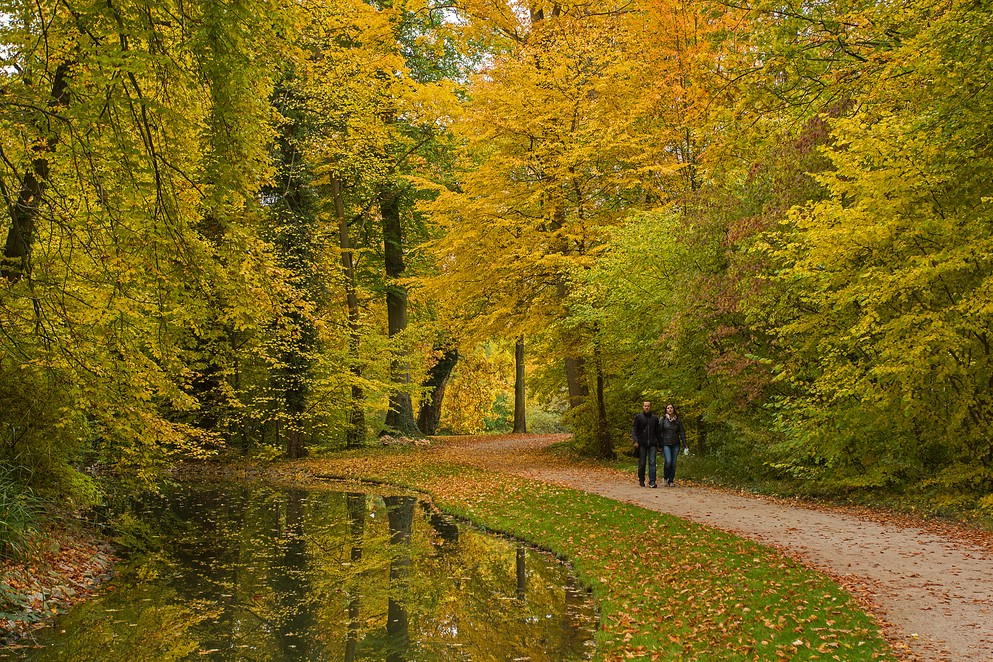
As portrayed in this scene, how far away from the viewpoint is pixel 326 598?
25.6ft

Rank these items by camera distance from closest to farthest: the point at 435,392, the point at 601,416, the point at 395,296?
the point at 601,416 → the point at 395,296 → the point at 435,392

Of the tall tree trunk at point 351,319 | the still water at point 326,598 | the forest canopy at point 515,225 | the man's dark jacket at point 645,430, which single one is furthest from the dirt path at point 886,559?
the tall tree trunk at point 351,319

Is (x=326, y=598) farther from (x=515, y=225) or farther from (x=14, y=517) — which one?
(x=515, y=225)

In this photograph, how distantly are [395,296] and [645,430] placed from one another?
41.6 feet

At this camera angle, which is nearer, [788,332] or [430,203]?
[788,332]

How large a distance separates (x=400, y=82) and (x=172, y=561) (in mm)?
15842

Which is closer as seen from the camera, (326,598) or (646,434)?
(326,598)

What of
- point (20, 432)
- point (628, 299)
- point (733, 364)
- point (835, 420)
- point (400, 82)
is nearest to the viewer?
point (20, 432)

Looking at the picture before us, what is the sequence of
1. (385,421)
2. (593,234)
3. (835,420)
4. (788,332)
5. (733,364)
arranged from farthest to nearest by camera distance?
(385,421)
(593,234)
(733,364)
(788,332)
(835,420)

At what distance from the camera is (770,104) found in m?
9.74

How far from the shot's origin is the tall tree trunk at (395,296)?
80.0 feet

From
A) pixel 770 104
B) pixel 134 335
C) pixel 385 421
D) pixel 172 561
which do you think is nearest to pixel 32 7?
pixel 134 335

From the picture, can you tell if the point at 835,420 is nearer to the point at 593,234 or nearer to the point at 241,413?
the point at 593,234

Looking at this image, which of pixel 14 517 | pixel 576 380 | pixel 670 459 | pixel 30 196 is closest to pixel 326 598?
pixel 14 517
